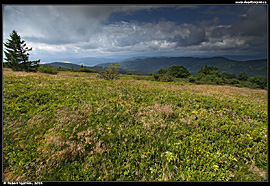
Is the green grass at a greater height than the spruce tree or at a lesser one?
lesser

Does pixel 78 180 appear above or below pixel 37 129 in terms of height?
below

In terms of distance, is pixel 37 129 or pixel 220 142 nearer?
pixel 220 142

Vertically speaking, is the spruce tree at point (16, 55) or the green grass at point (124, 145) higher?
the spruce tree at point (16, 55)

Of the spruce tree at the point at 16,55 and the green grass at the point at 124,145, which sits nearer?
the green grass at the point at 124,145

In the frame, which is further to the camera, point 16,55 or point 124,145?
point 16,55

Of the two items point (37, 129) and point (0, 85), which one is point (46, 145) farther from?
point (0, 85)

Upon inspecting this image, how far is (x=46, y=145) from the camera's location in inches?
149

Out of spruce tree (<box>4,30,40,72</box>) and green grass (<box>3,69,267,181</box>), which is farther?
spruce tree (<box>4,30,40,72</box>)

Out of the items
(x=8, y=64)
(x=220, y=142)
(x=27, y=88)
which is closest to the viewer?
(x=220, y=142)

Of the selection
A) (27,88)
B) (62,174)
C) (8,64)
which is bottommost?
(62,174)

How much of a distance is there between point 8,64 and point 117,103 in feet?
211

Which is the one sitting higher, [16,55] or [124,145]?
[16,55]

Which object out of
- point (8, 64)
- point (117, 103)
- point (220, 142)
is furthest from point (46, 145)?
point (8, 64)

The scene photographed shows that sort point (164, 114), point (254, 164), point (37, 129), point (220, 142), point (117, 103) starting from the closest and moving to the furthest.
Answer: point (254, 164) < point (220, 142) < point (37, 129) < point (164, 114) < point (117, 103)
